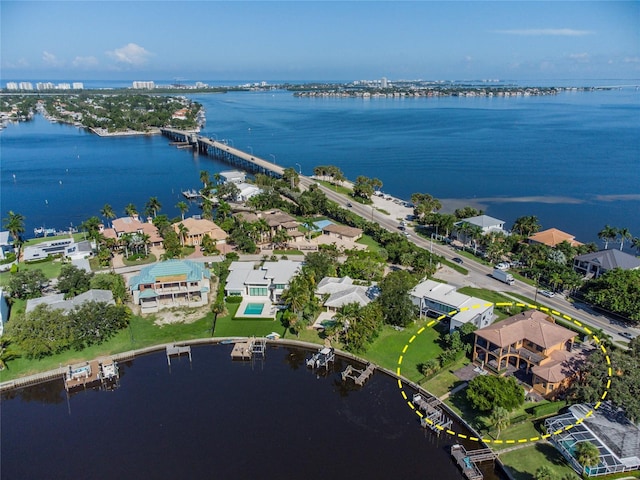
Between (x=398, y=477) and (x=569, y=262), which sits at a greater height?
(x=569, y=262)

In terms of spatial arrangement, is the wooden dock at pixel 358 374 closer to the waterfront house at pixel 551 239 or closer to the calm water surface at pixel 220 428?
the calm water surface at pixel 220 428

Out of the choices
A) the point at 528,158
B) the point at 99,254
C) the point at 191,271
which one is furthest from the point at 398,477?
the point at 528,158

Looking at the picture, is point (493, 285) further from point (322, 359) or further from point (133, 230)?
point (133, 230)

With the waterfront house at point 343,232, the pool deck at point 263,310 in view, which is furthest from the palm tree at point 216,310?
the waterfront house at point 343,232

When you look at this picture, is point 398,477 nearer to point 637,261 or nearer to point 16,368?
point 16,368

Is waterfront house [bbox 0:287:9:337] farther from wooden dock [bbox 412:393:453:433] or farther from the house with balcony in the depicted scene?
the house with balcony

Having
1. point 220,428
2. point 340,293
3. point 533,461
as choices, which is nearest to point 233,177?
point 340,293

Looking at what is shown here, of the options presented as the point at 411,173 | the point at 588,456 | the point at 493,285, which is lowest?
the point at 493,285
